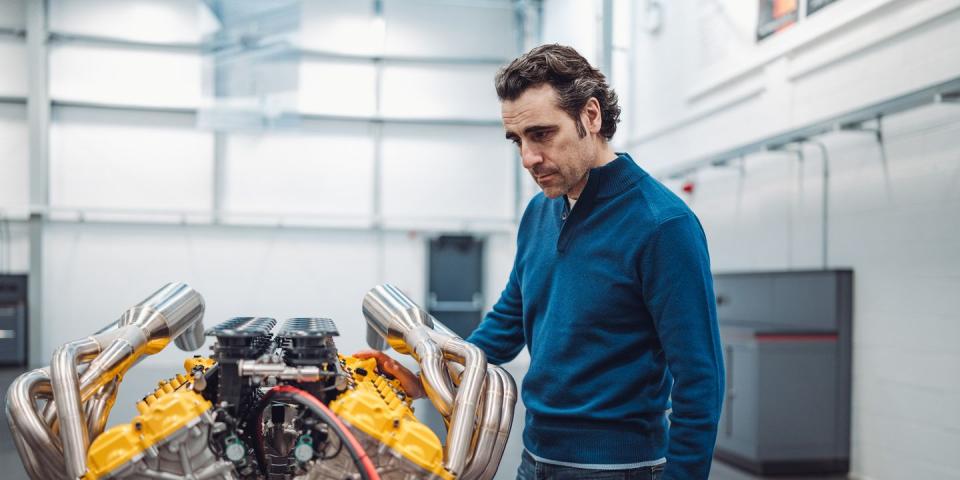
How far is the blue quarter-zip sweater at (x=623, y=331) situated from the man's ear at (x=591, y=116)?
0.08 meters

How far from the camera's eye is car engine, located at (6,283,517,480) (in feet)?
3.06

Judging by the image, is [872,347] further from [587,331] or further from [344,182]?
[344,182]

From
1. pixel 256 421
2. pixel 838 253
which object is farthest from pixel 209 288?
pixel 256 421

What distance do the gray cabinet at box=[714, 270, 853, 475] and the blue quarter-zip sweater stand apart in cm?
272

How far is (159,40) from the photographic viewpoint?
7656mm

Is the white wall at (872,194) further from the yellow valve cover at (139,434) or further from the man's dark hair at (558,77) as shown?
the yellow valve cover at (139,434)

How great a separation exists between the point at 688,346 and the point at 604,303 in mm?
176

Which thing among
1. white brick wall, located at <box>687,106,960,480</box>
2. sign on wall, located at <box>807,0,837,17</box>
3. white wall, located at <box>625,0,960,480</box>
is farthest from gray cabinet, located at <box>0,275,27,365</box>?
sign on wall, located at <box>807,0,837,17</box>

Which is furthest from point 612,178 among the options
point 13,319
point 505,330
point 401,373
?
point 13,319

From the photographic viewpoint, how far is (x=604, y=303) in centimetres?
118

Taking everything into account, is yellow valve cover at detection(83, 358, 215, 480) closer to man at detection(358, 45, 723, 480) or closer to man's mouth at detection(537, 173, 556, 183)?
man at detection(358, 45, 723, 480)

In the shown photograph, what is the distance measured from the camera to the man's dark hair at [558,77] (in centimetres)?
113

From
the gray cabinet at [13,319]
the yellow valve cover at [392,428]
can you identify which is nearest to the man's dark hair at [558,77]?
the yellow valve cover at [392,428]

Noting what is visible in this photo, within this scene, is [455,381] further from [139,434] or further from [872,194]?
[872,194]
